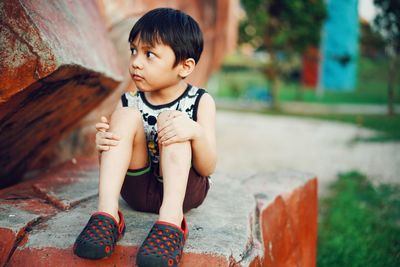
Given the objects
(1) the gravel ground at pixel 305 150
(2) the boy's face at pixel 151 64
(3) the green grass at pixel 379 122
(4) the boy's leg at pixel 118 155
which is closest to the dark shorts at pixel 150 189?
(4) the boy's leg at pixel 118 155

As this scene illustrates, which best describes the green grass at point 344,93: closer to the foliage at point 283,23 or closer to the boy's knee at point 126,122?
the foliage at point 283,23

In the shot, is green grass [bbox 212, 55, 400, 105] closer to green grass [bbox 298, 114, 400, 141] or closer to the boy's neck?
green grass [bbox 298, 114, 400, 141]

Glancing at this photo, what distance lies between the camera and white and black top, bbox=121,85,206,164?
175cm

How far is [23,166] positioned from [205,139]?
4.07 ft

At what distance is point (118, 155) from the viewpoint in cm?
155

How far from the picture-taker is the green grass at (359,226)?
2557mm

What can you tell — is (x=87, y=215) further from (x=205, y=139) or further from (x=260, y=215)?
(x=260, y=215)

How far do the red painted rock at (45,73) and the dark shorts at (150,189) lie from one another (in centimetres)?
48

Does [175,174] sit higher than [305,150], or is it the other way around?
[175,174]

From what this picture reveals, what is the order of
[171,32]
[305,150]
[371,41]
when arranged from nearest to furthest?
1. [171,32]
2. [305,150]
3. [371,41]

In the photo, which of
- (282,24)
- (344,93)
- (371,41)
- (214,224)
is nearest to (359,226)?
(214,224)

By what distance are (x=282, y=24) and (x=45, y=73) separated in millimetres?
10544

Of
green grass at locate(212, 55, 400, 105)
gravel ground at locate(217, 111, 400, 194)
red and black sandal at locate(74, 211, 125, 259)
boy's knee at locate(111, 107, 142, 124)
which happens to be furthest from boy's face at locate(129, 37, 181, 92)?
green grass at locate(212, 55, 400, 105)

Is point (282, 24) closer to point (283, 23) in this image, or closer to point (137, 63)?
point (283, 23)
